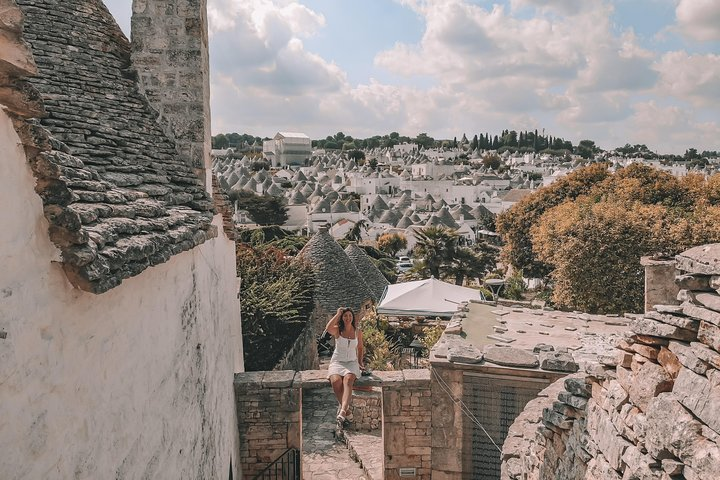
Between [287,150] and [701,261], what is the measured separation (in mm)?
137966

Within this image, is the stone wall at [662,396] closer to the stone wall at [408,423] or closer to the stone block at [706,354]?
the stone block at [706,354]

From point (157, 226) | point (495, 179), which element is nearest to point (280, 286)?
point (157, 226)

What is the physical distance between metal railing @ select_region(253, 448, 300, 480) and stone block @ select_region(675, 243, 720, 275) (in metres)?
7.59

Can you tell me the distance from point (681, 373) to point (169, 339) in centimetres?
387

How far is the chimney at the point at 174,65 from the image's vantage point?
282 inches

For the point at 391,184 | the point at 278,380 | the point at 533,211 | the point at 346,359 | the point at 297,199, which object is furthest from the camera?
the point at 391,184

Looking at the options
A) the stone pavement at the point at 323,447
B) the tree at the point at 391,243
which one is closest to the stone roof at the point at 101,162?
the stone pavement at the point at 323,447

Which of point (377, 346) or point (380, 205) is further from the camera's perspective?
point (380, 205)

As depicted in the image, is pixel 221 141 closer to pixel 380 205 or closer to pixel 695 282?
pixel 380 205

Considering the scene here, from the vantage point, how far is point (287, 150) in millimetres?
137500

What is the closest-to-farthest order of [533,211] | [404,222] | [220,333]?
1. [220,333]
2. [533,211]
3. [404,222]

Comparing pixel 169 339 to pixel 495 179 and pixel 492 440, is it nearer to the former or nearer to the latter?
pixel 492 440

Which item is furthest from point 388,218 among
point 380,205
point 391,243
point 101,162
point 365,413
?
point 101,162

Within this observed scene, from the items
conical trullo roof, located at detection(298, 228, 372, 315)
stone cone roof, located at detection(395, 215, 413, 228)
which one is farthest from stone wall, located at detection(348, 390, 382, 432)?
stone cone roof, located at detection(395, 215, 413, 228)
